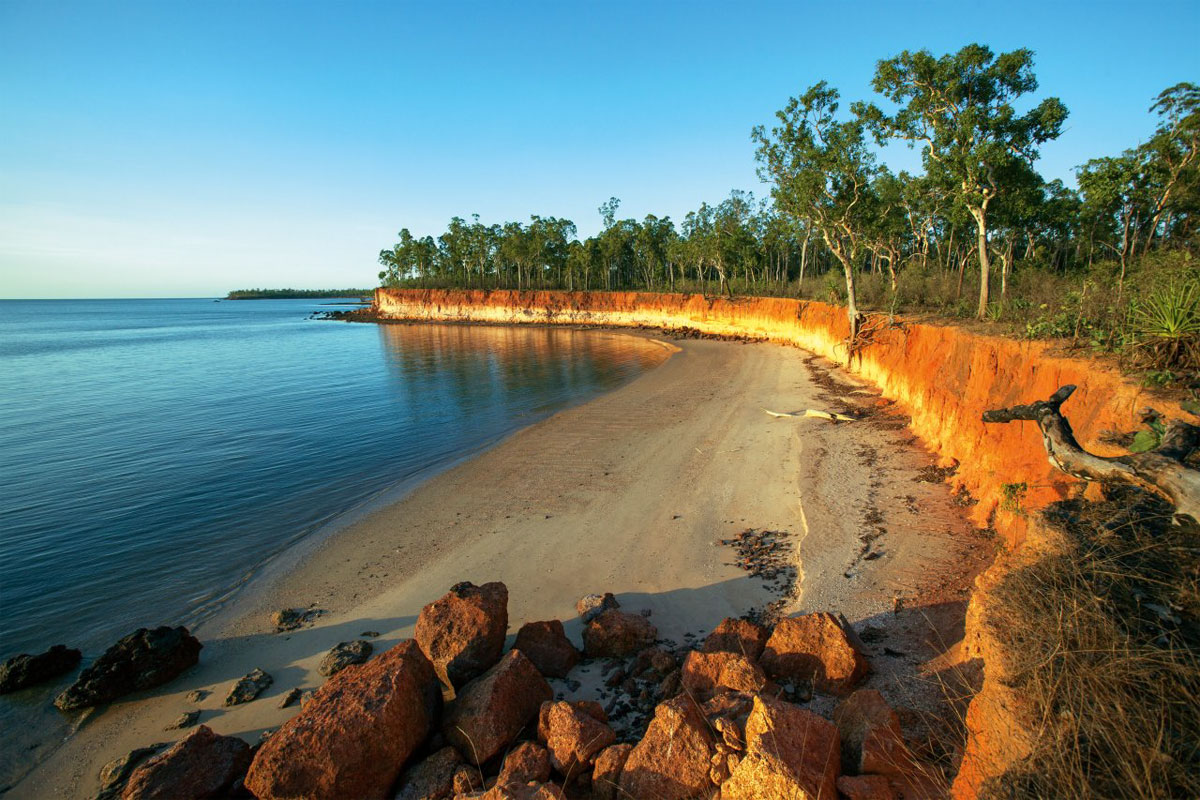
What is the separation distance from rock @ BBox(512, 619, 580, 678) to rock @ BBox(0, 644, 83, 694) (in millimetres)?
6532

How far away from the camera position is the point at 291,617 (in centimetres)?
820

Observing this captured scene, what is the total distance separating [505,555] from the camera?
9.73 metres

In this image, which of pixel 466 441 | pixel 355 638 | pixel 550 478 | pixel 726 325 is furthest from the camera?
pixel 726 325

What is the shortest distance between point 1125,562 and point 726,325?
47.0 meters

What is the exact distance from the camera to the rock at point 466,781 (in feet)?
15.1

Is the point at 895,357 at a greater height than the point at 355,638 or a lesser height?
greater

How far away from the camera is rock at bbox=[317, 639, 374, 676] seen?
6844 mm

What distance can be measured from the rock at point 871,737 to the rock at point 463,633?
3.84 meters

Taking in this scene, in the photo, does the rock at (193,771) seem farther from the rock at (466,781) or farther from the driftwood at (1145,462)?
the driftwood at (1145,462)

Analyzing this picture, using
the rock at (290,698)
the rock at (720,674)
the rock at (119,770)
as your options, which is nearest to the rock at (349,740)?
the rock at (290,698)

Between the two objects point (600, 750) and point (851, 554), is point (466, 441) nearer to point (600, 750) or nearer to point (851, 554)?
point (851, 554)

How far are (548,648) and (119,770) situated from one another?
4703 mm

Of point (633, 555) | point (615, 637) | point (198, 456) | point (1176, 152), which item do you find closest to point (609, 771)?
point (615, 637)

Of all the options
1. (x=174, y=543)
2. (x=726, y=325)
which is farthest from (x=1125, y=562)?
(x=726, y=325)
